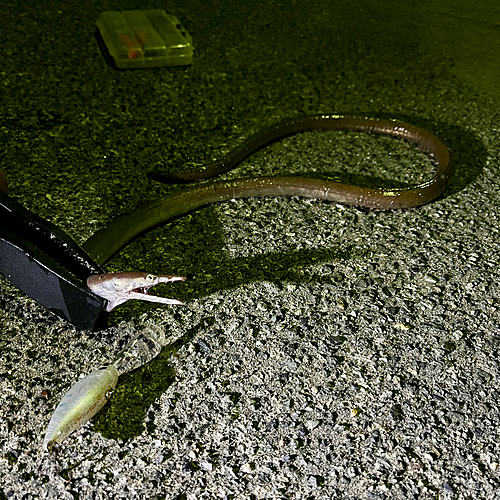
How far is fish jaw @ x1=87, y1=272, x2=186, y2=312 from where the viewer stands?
73.7 inches

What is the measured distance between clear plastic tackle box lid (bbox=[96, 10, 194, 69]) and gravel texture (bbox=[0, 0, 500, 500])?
0.10 meters

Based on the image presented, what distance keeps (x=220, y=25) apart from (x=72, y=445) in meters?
3.82

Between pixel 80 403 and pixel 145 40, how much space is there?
2.91m

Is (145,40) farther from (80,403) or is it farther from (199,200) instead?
(80,403)

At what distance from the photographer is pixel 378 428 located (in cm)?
188

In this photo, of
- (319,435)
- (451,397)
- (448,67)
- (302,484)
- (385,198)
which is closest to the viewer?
(302,484)

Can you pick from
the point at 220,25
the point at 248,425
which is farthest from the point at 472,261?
the point at 220,25

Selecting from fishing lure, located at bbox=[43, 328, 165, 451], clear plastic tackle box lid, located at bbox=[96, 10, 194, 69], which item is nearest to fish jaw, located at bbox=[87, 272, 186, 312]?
fishing lure, located at bbox=[43, 328, 165, 451]

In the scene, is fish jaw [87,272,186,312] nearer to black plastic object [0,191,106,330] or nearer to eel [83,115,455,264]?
black plastic object [0,191,106,330]

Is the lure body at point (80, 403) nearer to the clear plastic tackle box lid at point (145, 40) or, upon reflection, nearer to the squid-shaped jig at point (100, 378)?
the squid-shaped jig at point (100, 378)

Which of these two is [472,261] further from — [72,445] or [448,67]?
[448,67]

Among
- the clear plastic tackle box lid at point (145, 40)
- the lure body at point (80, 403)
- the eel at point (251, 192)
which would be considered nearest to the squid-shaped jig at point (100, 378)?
the lure body at point (80, 403)

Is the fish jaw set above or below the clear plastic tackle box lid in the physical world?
above

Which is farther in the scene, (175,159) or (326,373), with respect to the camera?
(175,159)
